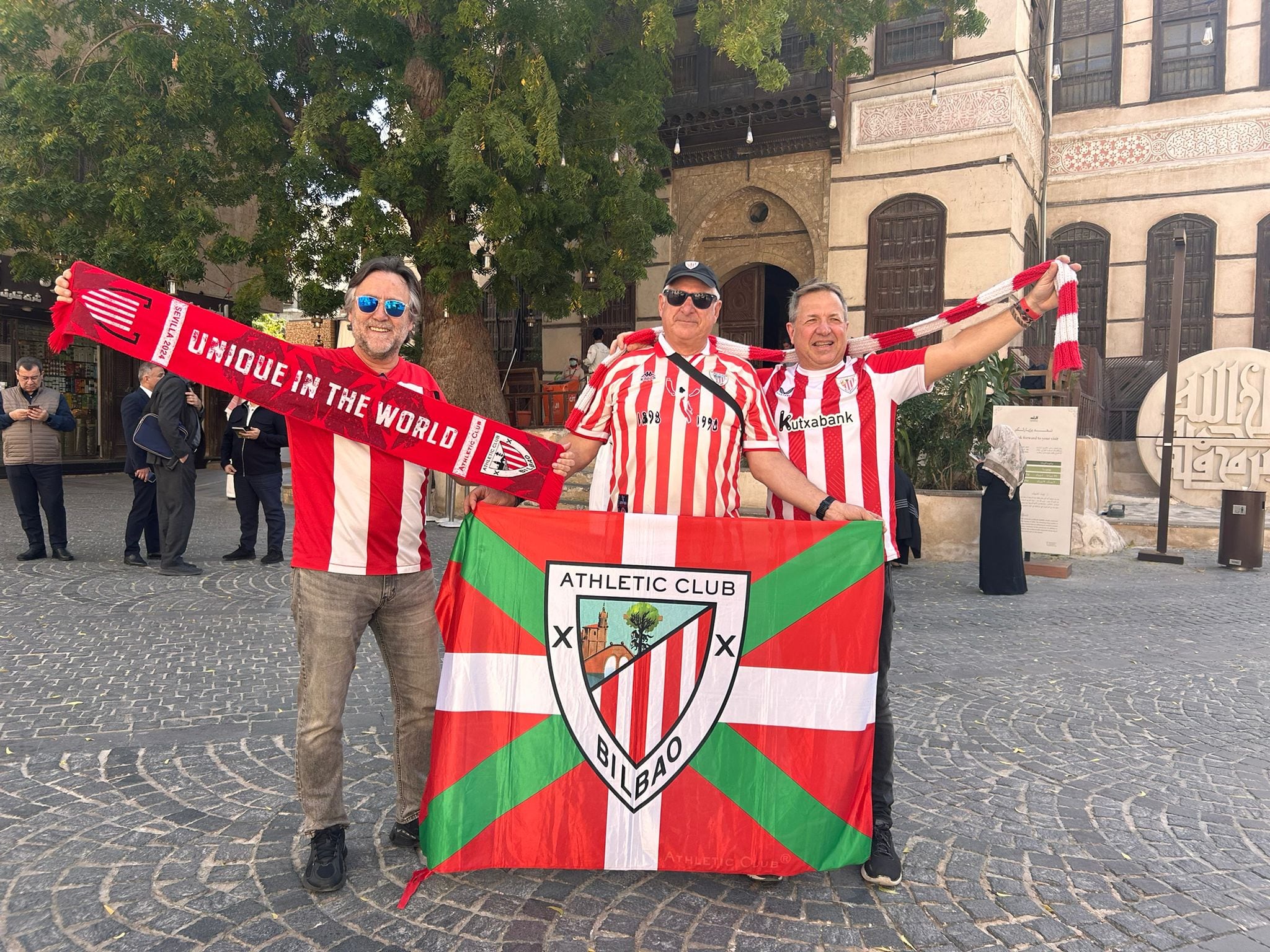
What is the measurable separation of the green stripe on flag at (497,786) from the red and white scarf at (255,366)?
1060mm

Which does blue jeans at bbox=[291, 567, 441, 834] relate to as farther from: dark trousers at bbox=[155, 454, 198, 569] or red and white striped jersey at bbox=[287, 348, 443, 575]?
dark trousers at bbox=[155, 454, 198, 569]

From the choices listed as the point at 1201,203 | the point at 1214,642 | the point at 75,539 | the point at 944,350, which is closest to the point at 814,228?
the point at 1201,203

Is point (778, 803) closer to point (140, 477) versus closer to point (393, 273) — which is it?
point (393, 273)

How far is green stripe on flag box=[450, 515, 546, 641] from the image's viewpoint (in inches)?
122

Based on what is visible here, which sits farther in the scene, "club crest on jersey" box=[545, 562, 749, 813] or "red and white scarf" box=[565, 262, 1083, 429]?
"red and white scarf" box=[565, 262, 1083, 429]

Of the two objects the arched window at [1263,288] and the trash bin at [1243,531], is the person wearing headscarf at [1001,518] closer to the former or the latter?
the trash bin at [1243,531]

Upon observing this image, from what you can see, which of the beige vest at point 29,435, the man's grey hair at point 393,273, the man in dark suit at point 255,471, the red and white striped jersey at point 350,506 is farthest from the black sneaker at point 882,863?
the beige vest at point 29,435

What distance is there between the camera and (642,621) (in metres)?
3.08

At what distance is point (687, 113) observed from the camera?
54.2ft

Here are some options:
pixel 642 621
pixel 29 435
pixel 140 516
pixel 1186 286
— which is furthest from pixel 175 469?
pixel 1186 286

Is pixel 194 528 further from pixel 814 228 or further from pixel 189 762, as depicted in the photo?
pixel 814 228

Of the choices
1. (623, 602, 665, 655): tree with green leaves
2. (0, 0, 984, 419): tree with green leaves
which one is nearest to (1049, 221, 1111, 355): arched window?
(0, 0, 984, 419): tree with green leaves

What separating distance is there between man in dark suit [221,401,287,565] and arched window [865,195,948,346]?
407 inches

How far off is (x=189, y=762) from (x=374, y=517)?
6.36 ft
